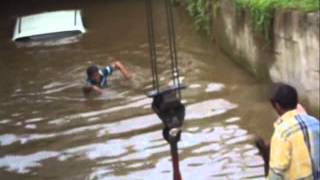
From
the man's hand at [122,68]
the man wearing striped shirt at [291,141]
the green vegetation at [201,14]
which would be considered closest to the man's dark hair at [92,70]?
the man's hand at [122,68]

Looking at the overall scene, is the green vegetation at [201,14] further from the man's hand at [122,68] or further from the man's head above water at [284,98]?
the man's head above water at [284,98]

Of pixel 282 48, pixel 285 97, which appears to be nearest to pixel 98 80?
pixel 282 48

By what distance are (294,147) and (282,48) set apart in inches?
247

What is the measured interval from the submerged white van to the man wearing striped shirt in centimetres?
1237

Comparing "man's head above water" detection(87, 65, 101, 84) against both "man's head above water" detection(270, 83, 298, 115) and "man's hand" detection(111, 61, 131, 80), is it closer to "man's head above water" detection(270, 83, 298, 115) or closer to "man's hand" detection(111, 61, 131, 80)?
"man's hand" detection(111, 61, 131, 80)

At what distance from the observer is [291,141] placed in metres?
5.14

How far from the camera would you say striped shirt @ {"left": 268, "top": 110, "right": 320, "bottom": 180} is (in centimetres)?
515

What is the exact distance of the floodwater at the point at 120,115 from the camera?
31.2ft

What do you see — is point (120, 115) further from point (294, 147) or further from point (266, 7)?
point (294, 147)

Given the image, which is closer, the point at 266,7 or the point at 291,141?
the point at 291,141

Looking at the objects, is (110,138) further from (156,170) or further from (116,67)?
(116,67)

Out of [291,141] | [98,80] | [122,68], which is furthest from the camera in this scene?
[122,68]

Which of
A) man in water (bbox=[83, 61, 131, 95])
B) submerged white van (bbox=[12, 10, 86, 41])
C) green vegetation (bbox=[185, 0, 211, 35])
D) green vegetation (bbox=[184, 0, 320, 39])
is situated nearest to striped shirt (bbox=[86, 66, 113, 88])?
man in water (bbox=[83, 61, 131, 95])

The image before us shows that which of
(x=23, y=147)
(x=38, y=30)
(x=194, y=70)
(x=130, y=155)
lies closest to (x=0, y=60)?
(x=38, y=30)
